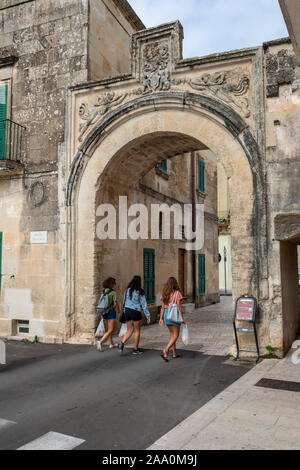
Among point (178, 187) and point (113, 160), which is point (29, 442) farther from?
point (178, 187)

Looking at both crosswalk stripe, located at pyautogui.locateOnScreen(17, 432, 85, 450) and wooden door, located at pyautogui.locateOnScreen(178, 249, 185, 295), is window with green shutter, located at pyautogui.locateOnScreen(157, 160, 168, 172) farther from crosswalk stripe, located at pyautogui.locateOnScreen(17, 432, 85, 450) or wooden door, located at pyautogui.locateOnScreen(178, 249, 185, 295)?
crosswalk stripe, located at pyautogui.locateOnScreen(17, 432, 85, 450)

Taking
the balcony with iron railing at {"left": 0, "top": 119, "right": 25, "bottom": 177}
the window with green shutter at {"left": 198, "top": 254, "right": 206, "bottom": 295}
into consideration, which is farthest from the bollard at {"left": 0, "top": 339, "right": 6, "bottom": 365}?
the window with green shutter at {"left": 198, "top": 254, "right": 206, "bottom": 295}

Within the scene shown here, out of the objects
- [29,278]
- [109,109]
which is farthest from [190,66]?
[29,278]

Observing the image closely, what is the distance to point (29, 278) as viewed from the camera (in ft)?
32.0

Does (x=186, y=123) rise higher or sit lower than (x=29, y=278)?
higher

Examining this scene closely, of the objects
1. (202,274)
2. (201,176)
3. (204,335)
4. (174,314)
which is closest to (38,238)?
(174,314)

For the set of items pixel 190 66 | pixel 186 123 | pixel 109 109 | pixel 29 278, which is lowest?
pixel 29 278

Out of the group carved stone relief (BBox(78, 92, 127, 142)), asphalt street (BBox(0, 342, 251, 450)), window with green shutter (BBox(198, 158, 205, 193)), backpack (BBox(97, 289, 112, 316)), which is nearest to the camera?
asphalt street (BBox(0, 342, 251, 450))

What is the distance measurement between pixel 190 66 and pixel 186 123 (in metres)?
1.17

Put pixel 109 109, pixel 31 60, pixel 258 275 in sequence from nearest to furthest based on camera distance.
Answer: pixel 258 275 → pixel 109 109 → pixel 31 60

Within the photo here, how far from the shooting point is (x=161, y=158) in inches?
413

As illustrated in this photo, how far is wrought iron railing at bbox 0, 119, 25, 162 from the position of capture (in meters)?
10.2

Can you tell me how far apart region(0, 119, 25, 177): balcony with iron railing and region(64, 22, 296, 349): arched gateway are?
1552 millimetres

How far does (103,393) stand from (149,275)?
6832 millimetres
